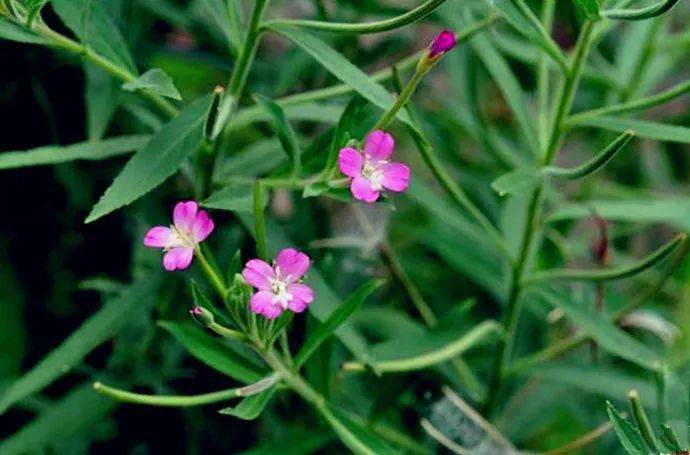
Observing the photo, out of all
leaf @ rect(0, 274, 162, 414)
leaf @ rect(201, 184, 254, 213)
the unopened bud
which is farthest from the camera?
leaf @ rect(0, 274, 162, 414)

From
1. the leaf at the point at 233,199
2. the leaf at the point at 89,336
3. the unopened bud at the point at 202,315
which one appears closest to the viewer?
the unopened bud at the point at 202,315

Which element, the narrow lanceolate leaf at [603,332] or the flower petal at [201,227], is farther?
the narrow lanceolate leaf at [603,332]

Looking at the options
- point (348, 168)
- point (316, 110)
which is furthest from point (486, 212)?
point (348, 168)

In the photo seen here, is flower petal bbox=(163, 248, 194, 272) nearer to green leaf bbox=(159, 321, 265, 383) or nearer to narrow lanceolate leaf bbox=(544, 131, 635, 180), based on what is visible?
green leaf bbox=(159, 321, 265, 383)

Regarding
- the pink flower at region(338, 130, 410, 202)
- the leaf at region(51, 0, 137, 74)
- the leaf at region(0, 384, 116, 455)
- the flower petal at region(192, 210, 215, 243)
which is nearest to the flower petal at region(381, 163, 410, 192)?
the pink flower at region(338, 130, 410, 202)

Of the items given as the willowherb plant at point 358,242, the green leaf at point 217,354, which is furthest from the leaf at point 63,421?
the green leaf at point 217,354

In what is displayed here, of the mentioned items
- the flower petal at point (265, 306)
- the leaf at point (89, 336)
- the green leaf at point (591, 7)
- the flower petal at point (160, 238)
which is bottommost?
the leaf at point (89, 336)

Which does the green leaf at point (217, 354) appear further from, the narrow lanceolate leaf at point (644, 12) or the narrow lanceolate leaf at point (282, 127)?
the narrow lanceolate leaf at point (644, 12)
